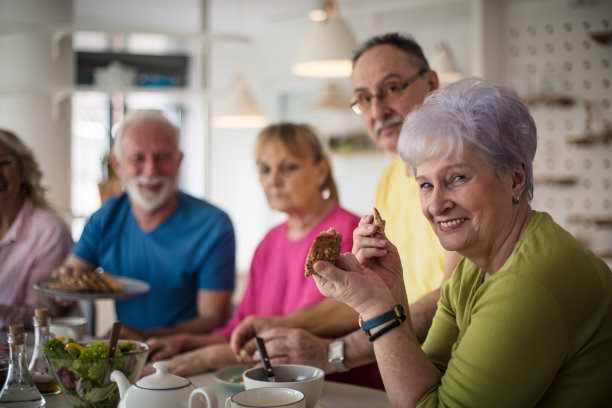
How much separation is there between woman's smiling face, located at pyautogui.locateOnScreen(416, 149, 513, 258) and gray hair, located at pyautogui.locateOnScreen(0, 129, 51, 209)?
2080 millimetres

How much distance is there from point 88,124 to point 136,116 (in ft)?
22.2

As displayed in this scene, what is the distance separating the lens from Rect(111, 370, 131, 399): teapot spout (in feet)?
4.36

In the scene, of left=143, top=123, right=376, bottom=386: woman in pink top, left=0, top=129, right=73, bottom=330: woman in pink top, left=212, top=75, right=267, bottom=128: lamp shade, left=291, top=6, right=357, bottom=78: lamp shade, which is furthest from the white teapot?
left=212, top=75, right=267, bottom=128: lamp shade

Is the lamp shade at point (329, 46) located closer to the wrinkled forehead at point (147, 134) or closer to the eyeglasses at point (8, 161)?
the wrinkled forehead at point (147, 134)

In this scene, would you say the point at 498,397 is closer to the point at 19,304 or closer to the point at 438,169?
the point at 438,169

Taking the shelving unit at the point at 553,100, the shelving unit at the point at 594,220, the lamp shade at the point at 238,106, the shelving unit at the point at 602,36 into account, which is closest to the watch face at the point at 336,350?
the lamp shade at the point at 238,106

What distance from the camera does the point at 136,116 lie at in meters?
2.78

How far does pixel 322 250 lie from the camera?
129cm

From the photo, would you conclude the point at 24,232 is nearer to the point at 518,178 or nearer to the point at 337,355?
the point at 337,355

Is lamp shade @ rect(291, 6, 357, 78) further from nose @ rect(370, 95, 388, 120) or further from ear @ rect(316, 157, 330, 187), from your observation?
nose @ rect(370, 95, 388, 120)

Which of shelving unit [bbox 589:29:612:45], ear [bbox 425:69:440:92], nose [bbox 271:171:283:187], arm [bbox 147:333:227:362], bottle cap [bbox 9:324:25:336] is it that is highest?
shelving unit [bbox 589:29:612:45]

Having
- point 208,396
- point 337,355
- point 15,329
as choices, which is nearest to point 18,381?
point 15,329

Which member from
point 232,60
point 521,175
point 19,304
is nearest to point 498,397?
point 521,175

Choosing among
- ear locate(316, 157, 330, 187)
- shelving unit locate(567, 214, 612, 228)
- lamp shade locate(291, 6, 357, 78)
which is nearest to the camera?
ear locate(316, 157, 330, 187)
